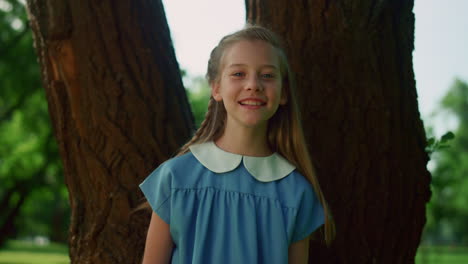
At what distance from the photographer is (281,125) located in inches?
93.8

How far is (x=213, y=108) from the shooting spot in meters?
2.42

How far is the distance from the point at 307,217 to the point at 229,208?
1.11 feet

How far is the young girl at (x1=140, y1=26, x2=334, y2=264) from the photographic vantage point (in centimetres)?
211

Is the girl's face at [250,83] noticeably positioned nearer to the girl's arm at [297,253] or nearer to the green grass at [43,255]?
the girl's arm at [297,253]

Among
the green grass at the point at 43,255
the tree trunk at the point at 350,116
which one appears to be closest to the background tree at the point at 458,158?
the green grass at the point at 43,255

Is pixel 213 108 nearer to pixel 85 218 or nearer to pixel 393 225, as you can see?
pixel 85 218

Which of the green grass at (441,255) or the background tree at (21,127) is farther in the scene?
the green grass at (441,255)

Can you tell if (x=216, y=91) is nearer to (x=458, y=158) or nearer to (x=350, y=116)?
(x=350, y=116)

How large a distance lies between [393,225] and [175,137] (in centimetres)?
119

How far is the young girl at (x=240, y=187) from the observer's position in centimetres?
211

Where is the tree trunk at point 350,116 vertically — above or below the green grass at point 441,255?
above

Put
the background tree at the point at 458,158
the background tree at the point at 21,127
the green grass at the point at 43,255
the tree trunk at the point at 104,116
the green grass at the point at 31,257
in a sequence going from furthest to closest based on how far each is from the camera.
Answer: the background tree at the point at 458,158 < the green grass at the point at 43,255 < the green grass at the point at 31,257 < the background tree at the point at 21,127 < the tree trunk at the point at 104,116

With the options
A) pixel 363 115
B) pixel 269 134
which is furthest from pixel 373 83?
pixel 269 134

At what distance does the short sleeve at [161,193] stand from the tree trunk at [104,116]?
0.45 m
